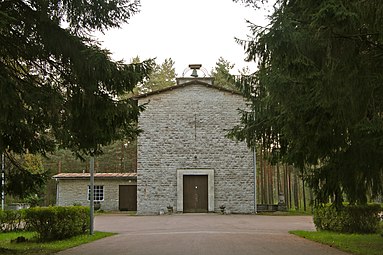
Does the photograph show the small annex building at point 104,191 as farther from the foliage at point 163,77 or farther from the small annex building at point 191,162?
the foliage at point 163,77

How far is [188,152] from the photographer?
3319 cm

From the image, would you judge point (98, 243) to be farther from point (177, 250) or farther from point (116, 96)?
point (116, 96)

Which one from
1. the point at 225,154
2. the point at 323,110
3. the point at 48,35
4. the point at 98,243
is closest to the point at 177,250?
the point at 98,243

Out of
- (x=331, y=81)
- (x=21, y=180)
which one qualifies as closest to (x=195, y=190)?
(x=21, y=180)

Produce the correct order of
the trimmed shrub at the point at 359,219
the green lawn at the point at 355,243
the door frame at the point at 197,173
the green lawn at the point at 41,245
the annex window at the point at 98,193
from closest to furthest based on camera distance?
the green lawn at the point at 355,243 < the green lawn at the point at 41,245 < the trimmed shrub at the point at 359,219 < the door frame at the point at 197,173 < the annex window at the point at 98,193

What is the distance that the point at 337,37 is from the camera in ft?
26.0

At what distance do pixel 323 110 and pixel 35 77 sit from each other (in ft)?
20.9

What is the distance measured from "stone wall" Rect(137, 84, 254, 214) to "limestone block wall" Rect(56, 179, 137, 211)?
5.06 m

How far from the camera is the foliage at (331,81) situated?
306 inches

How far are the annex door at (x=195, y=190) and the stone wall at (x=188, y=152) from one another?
0.62m

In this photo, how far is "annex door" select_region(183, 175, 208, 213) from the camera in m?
33.1

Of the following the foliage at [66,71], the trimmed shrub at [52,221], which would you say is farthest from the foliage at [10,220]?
the foliage at [66,71]

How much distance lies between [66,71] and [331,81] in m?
5.64

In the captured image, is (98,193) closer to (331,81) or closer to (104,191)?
(104,191)
